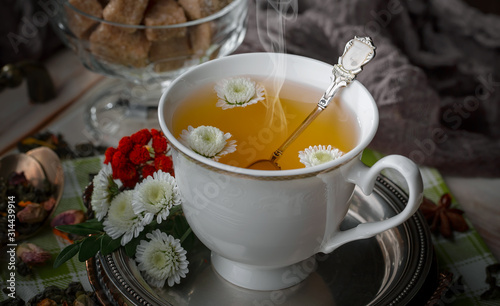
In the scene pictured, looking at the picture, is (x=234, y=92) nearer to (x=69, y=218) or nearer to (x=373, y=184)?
(x=373, y=184)

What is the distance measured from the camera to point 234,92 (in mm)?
843

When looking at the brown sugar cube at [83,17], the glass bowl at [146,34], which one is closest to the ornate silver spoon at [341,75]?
the glass bowl at [146,34]

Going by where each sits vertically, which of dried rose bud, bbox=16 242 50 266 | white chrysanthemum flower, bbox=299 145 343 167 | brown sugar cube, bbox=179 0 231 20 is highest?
white chrysanthemum flower, bbox=299 145 343 167

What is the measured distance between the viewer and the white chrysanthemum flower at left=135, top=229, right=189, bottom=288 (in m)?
0.81

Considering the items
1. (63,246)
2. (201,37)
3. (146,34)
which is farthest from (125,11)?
(63,246)

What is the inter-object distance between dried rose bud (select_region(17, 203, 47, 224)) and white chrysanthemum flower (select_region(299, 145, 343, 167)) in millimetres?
499

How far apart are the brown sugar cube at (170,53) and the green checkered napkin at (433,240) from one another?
25cm

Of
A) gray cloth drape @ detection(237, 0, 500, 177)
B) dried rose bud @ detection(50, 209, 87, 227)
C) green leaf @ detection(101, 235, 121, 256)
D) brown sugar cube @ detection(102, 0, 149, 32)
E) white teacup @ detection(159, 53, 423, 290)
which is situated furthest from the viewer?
gray cloth drape @ detection(237, 0, 500, 177)

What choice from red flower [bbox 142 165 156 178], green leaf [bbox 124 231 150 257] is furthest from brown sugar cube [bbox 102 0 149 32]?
green leaf [bbox 124 231 150 257]

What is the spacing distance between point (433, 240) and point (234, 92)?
0.46 m

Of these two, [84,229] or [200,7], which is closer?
[84,229]

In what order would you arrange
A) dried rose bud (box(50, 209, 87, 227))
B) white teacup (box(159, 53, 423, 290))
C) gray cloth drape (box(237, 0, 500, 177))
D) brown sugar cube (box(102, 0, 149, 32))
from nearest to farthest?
white teacup (box(159, 53, 423, 290)) → dried rose bud (box(50, 209, 87, 227)) → brown sugar cube (box(102, 0, 149, 32)) → gray cloth drape (box(237, 0, 500, 177))

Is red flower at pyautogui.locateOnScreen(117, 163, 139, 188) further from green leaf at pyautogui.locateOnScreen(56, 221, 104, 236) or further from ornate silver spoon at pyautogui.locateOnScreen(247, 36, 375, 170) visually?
ornate silver spoon at pyautogui.locateOnScreen(247, 36, 375, 170)

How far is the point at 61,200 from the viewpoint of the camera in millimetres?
1080
